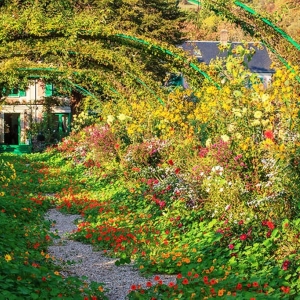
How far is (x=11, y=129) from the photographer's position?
1272 inches

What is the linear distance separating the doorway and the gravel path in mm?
24700

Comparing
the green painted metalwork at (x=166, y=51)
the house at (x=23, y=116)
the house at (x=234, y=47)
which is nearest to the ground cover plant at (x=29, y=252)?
the green painted metalwork at (x=166, y=51)

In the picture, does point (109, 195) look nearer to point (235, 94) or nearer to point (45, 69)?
point (235, 94)

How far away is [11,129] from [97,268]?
26818mm

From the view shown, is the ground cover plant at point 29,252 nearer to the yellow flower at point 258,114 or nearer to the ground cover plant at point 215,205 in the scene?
the ground cover plant at point 215,205

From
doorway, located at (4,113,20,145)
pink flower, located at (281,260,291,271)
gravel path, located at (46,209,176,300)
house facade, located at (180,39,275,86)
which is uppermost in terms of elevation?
house facade, located at (180,39,275,86)

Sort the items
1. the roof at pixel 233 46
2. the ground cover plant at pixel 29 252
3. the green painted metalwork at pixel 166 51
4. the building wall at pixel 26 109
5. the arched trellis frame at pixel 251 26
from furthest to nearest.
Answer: the roof at pixel 233 46 < the building wall at pixel 26 109 < the green painted metalwork at pixel 166 51 < the arched trellis frame at pixel 251 26 < the ground cover plant at pixel 29 252

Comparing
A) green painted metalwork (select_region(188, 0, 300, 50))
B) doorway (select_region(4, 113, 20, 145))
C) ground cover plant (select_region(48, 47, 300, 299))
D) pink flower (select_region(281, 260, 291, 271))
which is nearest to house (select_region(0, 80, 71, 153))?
doorway (select_region(4, 113, 20, 145))

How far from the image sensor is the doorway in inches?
1266

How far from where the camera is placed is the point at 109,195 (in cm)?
1118

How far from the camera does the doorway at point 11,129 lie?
105ft

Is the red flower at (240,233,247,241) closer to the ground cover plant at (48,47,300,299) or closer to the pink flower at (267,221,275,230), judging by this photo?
the ground cover plant at (48,47,300,299)

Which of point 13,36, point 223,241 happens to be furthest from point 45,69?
point 223,241

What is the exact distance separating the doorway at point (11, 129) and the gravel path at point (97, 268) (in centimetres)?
2470
